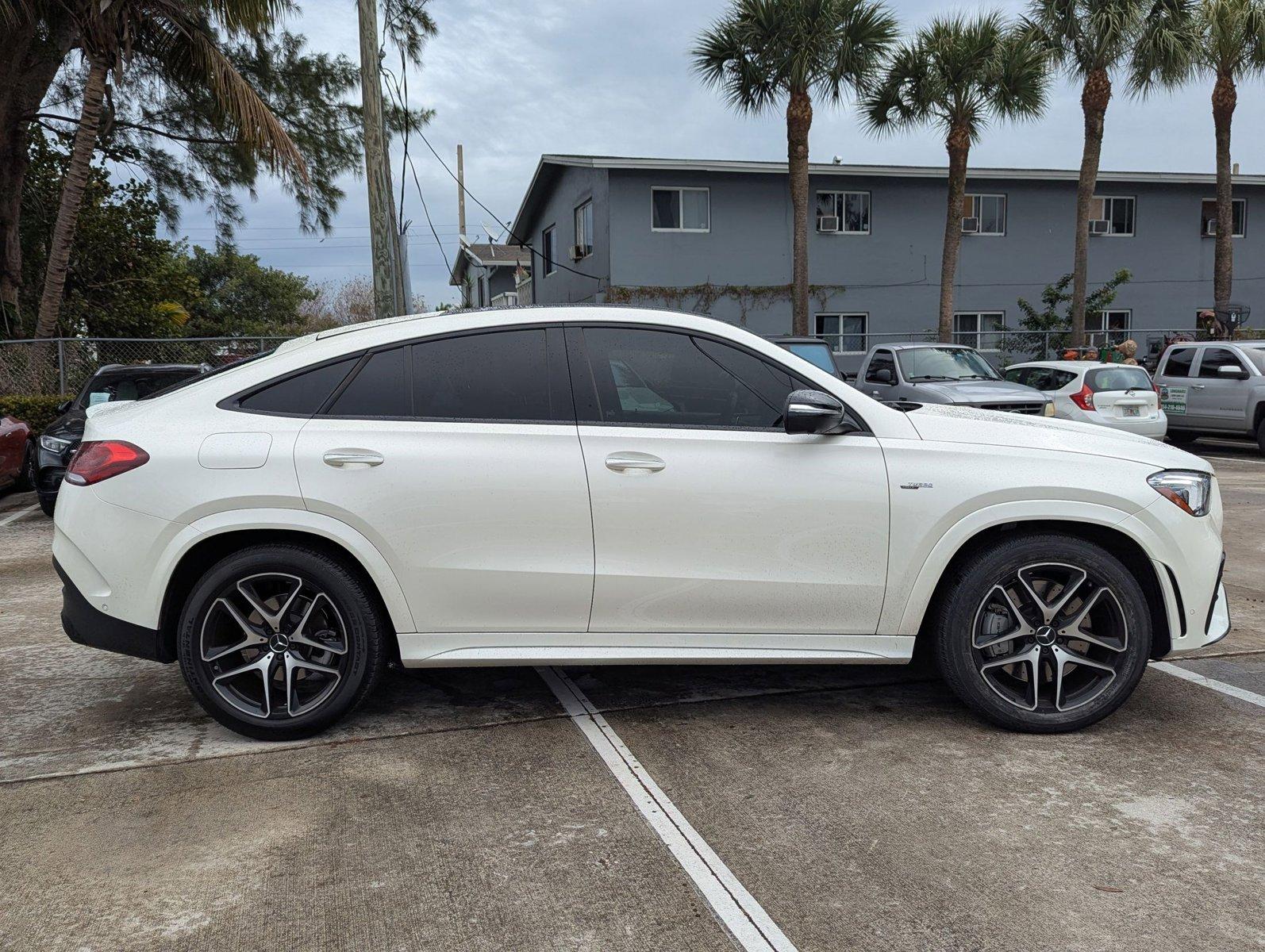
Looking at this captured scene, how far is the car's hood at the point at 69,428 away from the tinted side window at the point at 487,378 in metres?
6.69

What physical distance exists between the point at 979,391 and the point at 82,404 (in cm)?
1019

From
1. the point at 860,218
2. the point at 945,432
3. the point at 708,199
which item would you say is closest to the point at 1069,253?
the point at 860,218

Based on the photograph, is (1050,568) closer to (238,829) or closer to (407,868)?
(407,868)

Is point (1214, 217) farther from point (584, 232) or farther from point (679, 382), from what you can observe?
point (679, 382)

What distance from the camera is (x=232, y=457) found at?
150 inches

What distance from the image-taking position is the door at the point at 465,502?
3.81 metres

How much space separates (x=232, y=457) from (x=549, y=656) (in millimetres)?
1416

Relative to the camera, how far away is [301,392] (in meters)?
3.96

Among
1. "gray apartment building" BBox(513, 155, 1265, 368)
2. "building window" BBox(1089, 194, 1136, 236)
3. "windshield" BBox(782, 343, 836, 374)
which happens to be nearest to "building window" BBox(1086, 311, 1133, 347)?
"gray apartment building" BBox(513, 155, 1265, 368)

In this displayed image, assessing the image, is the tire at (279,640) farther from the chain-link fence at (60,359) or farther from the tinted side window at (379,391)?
the chain-link fence at (60,359)

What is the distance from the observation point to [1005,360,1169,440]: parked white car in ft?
44.2

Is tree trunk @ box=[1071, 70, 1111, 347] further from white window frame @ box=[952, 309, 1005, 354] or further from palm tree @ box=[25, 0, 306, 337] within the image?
palm tree @ box=[25, 0, 306, 337]

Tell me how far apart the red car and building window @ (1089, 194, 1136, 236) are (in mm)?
25714

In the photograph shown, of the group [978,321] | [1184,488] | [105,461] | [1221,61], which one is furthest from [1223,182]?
[105,461]
